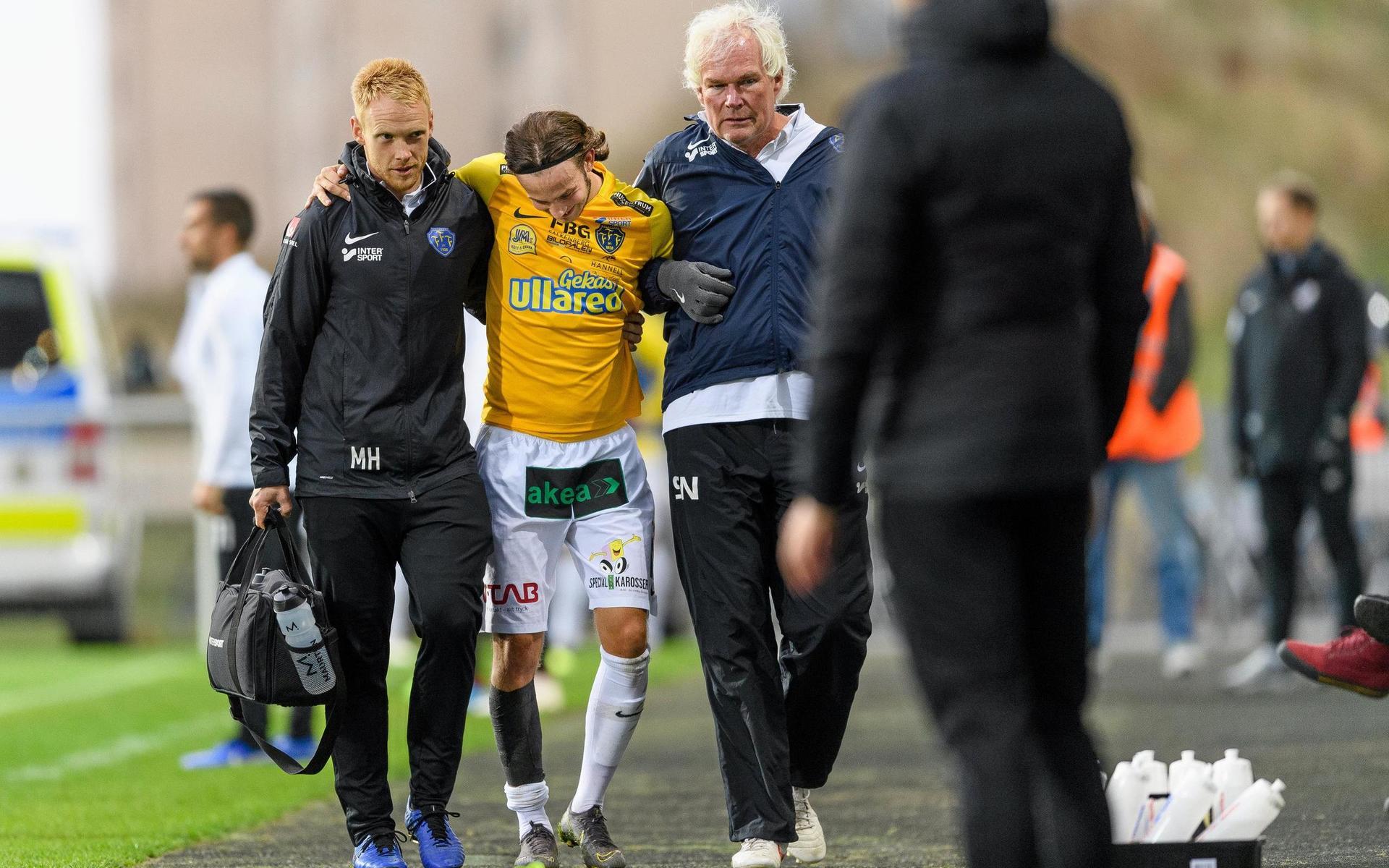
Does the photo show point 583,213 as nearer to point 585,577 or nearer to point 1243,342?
point 585,577

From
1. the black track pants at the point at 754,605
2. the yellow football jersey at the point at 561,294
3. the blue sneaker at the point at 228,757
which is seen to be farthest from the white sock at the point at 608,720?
the blue sneaker at the point at 228,757

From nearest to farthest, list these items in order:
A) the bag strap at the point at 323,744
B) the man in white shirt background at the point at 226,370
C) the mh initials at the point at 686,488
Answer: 1. the bag strap at the point at 323,744
2. the mh initials at the point at 686,488
3. the man in white shirt background at the point at 226,370

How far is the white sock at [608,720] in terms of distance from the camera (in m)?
5.85

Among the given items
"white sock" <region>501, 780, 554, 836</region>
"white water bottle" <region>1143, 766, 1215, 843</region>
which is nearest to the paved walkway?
"white sock" <region>501, 780, 554, 836</region>

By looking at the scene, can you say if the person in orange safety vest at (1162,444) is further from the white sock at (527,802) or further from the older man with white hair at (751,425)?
the white sock at (527,802)

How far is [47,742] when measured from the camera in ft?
32.3

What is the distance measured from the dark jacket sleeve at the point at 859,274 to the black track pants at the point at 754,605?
6.40ft

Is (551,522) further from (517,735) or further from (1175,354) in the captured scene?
(1175,354)

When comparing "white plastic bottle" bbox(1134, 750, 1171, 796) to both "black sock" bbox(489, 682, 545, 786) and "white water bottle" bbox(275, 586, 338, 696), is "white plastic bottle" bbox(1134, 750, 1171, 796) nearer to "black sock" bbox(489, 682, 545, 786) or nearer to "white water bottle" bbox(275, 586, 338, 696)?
"black sock" bbox(489, 682, 545, 786)

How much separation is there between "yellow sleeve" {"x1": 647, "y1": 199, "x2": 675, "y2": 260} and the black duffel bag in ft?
4.15

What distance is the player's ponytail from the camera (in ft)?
18.3

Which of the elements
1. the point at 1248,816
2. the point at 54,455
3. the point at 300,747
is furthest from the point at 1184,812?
the point at 54,455

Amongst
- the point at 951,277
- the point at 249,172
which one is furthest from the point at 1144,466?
the point at 249,172

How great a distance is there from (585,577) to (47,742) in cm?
497
